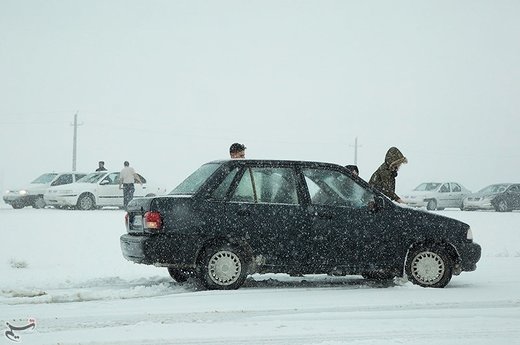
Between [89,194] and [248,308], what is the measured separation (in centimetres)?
2163

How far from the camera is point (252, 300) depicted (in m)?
8.55

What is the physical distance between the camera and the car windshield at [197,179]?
9.66 metres

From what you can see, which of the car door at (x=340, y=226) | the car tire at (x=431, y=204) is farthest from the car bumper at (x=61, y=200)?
the car door at (x=340, y=226)

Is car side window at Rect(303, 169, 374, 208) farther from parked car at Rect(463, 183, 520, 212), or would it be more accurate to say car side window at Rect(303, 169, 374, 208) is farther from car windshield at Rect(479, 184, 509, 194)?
car windshield at Rect(479, 184, 509, 194)

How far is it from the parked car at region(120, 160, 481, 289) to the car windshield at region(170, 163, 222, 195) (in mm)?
18

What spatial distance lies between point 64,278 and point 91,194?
60.4ft

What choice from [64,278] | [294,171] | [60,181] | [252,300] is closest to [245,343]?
[252,300]

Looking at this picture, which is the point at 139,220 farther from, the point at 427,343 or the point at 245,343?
the point at 427,343

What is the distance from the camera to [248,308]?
7988 mm

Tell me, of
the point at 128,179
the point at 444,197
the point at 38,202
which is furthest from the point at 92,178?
the point at 444,197

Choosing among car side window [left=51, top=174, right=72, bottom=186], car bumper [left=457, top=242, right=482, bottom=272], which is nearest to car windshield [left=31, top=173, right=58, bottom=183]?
car side window [left=51, top=174, right=72, bottom=186]

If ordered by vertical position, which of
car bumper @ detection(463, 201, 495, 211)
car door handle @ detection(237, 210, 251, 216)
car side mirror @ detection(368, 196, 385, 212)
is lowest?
car bumper @ detection(463, 201, 495, 211)

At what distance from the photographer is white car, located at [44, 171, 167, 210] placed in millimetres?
28500

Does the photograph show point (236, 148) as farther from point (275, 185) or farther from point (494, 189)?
point (494, 189)
